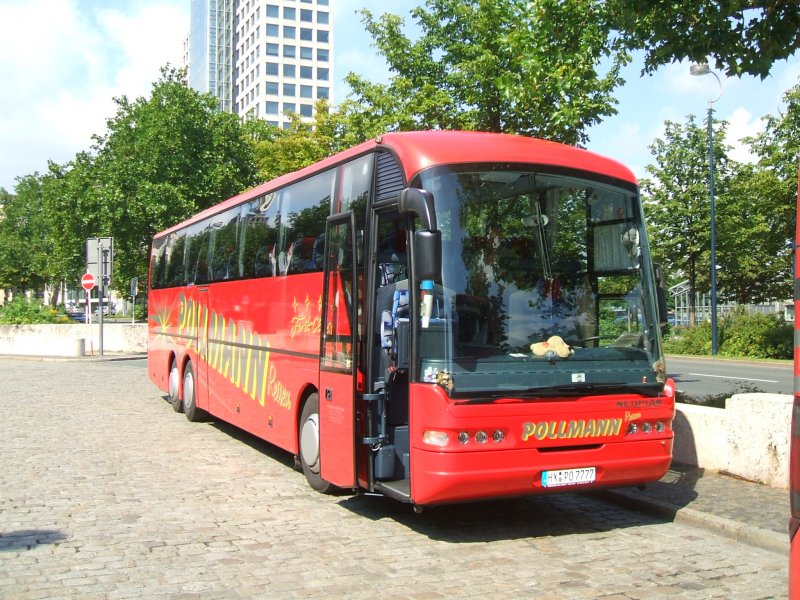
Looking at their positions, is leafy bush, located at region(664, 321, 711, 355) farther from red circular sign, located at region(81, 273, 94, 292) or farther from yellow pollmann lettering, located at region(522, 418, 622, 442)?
yellow pollmann lettering, located at region(522, 418, 622, 442)

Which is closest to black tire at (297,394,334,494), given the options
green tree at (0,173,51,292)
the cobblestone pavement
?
the cobblestone pavement

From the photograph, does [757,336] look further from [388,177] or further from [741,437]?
[388,177]

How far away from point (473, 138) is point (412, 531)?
3.49 meters

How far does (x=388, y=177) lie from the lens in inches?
301

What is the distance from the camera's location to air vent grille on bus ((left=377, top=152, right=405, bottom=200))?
7.42 m

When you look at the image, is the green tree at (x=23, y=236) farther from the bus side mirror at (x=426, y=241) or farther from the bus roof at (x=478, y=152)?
the bus side mirror at (x=426, y=241)

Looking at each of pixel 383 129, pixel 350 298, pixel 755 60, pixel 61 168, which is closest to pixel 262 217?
pixel 350 298

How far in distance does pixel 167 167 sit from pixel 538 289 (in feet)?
107

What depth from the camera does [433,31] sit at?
23750mm

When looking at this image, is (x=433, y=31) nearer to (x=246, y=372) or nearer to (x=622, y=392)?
(x=246, y=372)

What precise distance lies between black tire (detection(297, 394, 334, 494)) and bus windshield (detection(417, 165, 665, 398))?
2.47 metres

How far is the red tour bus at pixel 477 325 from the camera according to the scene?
265 inches

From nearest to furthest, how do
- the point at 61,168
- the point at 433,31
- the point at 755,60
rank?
the point at 755,60, the point at 433,31, the point at 61,168

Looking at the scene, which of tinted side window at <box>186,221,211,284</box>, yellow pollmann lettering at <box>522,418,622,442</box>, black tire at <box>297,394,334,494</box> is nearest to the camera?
yellow pollmann lettering at <box>522,418,622,442</box>
